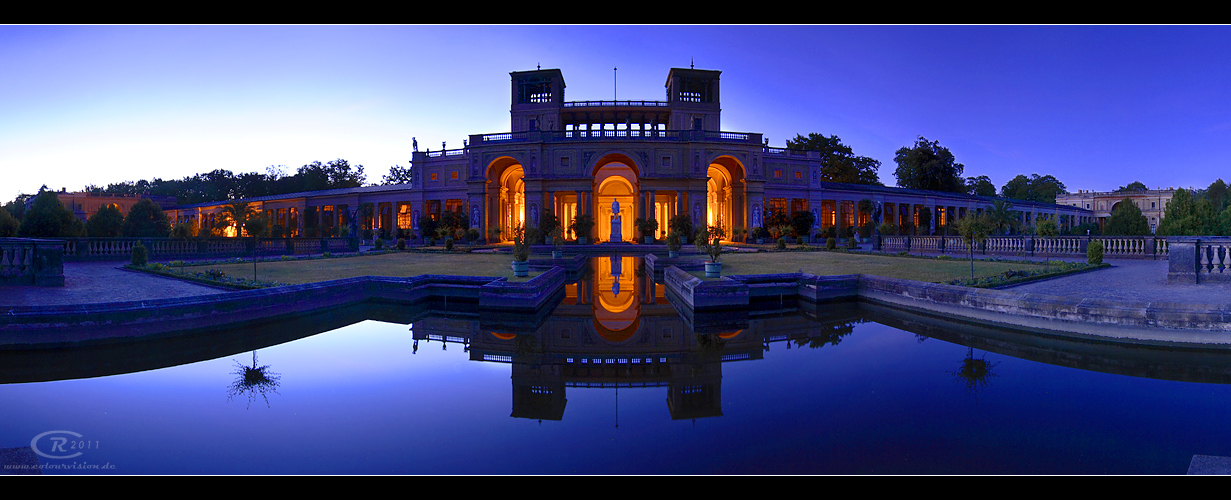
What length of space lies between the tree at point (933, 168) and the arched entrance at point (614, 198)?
1451 inches

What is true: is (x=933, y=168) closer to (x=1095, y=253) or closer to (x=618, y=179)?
(x=618, y=179)

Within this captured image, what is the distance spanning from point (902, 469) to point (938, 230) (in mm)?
63144

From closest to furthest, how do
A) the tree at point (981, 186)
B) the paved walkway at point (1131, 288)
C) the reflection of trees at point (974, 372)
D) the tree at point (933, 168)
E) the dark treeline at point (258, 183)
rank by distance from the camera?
the reflection of trees at point (974, 372) → the paved walkway at point (1131, 288) → the tree at point (933, 168) → the dark treeline at point (258, 183) → the tree at point (981, 186)

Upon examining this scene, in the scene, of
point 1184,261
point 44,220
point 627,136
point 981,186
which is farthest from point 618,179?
point 981,186

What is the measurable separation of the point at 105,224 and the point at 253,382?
78.6 ft

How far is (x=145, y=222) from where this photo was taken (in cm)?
2223

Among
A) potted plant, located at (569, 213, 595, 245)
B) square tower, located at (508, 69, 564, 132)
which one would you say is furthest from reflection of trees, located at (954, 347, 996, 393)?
square tower, located at (508, 69, 564, 132)

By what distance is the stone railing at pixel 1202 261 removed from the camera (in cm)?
1076

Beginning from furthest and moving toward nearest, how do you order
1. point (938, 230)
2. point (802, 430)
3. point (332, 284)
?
1. point (938, 230)
2. point (332, 284)
3. point (802, 430)

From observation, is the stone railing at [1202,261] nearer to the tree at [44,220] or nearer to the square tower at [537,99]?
the tree at [44,220]

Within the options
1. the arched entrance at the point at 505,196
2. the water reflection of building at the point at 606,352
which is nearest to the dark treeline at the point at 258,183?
the arched entrance at the point at 505,196

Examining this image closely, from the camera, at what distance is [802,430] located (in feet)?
13.8
